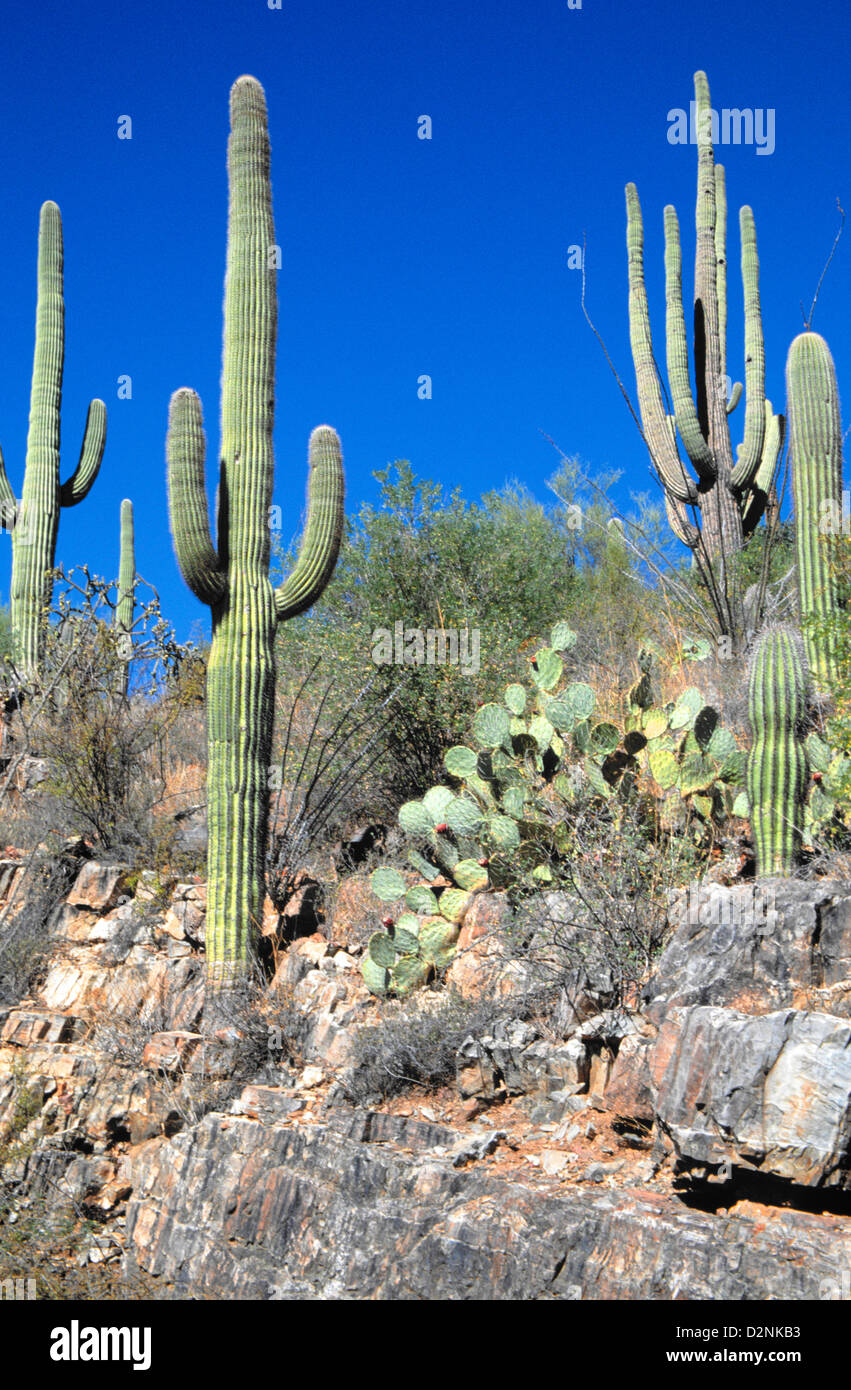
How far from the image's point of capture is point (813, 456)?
9078 millimetres

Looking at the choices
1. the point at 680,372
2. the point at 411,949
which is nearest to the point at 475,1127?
the point at 411,949

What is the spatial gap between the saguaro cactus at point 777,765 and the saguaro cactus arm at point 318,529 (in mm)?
3545

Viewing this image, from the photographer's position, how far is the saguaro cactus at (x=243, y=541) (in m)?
8.05

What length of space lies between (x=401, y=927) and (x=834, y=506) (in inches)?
192

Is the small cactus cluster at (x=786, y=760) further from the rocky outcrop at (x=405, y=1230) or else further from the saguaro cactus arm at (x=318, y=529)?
the saguaro cactus arm at (x=318, y=529)

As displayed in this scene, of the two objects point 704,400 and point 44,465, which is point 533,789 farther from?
point 44,465

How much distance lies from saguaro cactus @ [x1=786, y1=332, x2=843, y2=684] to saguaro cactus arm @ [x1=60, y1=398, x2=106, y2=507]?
28.9 ft

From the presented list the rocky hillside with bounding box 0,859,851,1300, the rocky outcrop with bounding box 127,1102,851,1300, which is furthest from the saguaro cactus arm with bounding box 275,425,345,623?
the rocky outcrop with bounding box 127,1102,851,1300

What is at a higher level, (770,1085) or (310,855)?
(310,855)
